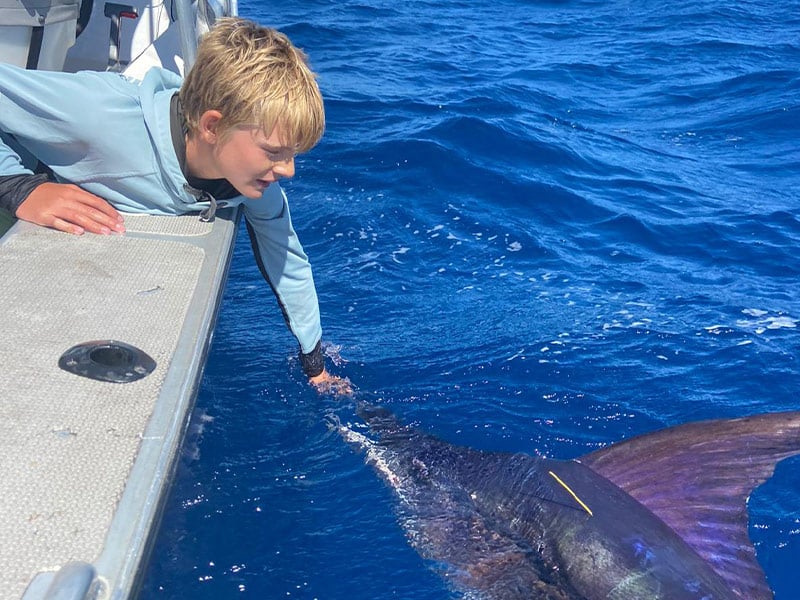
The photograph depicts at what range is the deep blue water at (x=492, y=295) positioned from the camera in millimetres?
3531

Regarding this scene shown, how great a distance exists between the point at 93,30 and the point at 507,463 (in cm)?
322

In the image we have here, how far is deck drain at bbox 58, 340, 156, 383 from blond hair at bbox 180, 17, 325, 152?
84cm

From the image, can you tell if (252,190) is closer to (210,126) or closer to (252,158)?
(252,158)

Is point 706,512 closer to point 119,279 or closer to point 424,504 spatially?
point 424,504

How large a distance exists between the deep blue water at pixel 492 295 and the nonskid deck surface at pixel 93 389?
650 millimetres

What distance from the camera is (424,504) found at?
11.2 feet

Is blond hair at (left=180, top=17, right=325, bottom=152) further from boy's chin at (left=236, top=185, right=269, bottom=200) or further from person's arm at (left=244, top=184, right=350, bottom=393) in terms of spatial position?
person's arm at (left=244, top=184, right=350, bottom=393)

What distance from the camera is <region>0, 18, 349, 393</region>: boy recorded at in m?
2.86

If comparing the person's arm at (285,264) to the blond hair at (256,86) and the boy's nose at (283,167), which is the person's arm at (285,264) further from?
the blond hair at (256,86)

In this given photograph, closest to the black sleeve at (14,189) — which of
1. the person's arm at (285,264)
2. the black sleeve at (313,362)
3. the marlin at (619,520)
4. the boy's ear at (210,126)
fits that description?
the boy's ear at (210,126)

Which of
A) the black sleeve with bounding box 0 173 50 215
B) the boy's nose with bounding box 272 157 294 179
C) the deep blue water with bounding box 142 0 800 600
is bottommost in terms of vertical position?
the deep blue water with bounding box 142 0 800 600

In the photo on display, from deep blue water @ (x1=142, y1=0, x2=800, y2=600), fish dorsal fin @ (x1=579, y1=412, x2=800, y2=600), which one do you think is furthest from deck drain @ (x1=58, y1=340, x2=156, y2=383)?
fish dorsal fin @ (x1=579, y1=412, x2=800, y2=600)

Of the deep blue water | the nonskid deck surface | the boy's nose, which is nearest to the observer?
the nonskid deck surface

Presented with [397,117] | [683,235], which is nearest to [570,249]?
[683,235]
